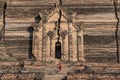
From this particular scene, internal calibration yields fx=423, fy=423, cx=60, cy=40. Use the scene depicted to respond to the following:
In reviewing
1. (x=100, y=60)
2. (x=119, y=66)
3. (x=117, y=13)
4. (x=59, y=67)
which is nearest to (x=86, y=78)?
(x=59, y=67)

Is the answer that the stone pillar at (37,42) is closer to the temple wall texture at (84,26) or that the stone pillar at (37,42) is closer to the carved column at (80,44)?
the temple wall texture at (84,26)

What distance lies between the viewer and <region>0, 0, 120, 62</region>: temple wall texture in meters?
41.2

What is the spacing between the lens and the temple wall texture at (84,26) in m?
41.2

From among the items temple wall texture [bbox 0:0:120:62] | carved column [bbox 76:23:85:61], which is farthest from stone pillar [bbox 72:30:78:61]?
temple wall texture [bbox 0:0:120:62]

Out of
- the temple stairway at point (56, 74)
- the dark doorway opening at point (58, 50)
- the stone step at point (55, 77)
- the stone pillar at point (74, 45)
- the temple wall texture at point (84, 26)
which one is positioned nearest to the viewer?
the temple stairway at point (56, 74)

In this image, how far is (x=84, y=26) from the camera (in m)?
42.0

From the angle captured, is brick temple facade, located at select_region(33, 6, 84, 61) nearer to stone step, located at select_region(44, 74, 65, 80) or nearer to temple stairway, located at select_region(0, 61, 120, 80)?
temple stairway, located at select_region(0, 61, 120, 80)

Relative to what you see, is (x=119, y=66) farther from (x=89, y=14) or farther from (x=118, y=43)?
(x=89, y=14)

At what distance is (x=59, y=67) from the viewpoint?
34.7 metres

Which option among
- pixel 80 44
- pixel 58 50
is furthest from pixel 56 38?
pixel 80 44

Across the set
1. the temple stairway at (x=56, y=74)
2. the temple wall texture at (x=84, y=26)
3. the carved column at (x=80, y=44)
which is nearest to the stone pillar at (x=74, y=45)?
the carved column at (x=80, y=44)

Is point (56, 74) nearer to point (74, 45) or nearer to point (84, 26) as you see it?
point (74, 45)

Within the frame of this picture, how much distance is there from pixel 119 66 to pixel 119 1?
8723 mm

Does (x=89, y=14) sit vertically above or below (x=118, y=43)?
above
